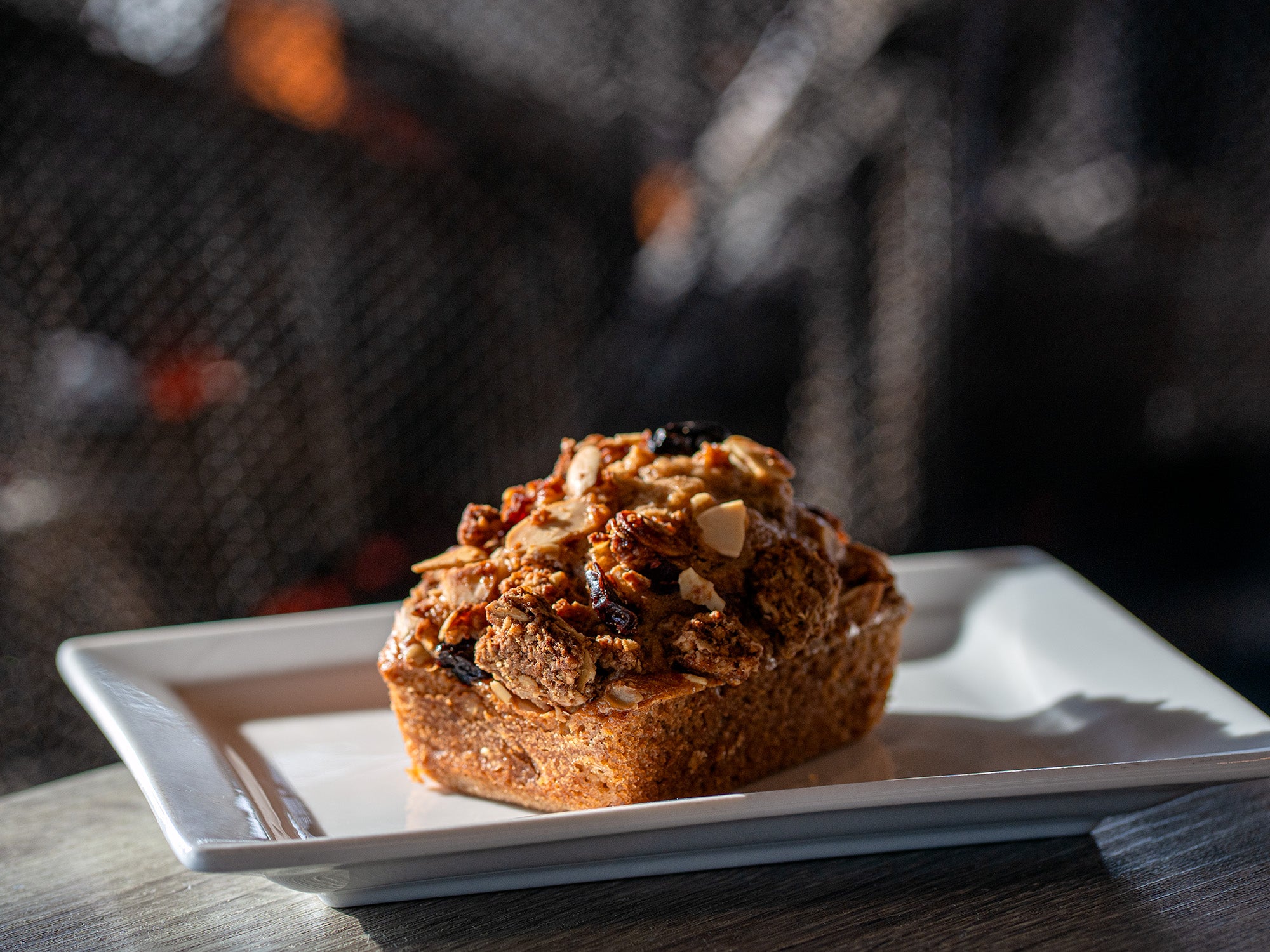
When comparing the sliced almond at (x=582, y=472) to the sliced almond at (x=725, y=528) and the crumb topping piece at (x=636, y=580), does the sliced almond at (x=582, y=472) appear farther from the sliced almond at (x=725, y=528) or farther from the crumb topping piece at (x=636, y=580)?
the sliced almond at (x=725, y=528)

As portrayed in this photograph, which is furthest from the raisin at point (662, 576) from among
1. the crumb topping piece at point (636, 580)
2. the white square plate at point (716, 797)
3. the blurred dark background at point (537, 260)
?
the blurred dark background at point (537, 260)

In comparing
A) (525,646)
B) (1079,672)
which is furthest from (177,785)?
(1079,672)

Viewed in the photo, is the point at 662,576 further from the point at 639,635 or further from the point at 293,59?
the point at 293,59

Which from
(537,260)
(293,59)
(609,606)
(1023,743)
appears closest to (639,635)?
(609,606)

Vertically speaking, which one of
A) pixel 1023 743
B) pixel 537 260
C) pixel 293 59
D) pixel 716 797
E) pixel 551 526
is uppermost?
pixel 293 59

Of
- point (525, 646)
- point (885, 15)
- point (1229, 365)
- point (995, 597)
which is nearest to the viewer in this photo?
point (525, 646)

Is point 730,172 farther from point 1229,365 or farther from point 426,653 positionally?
point 426,653
